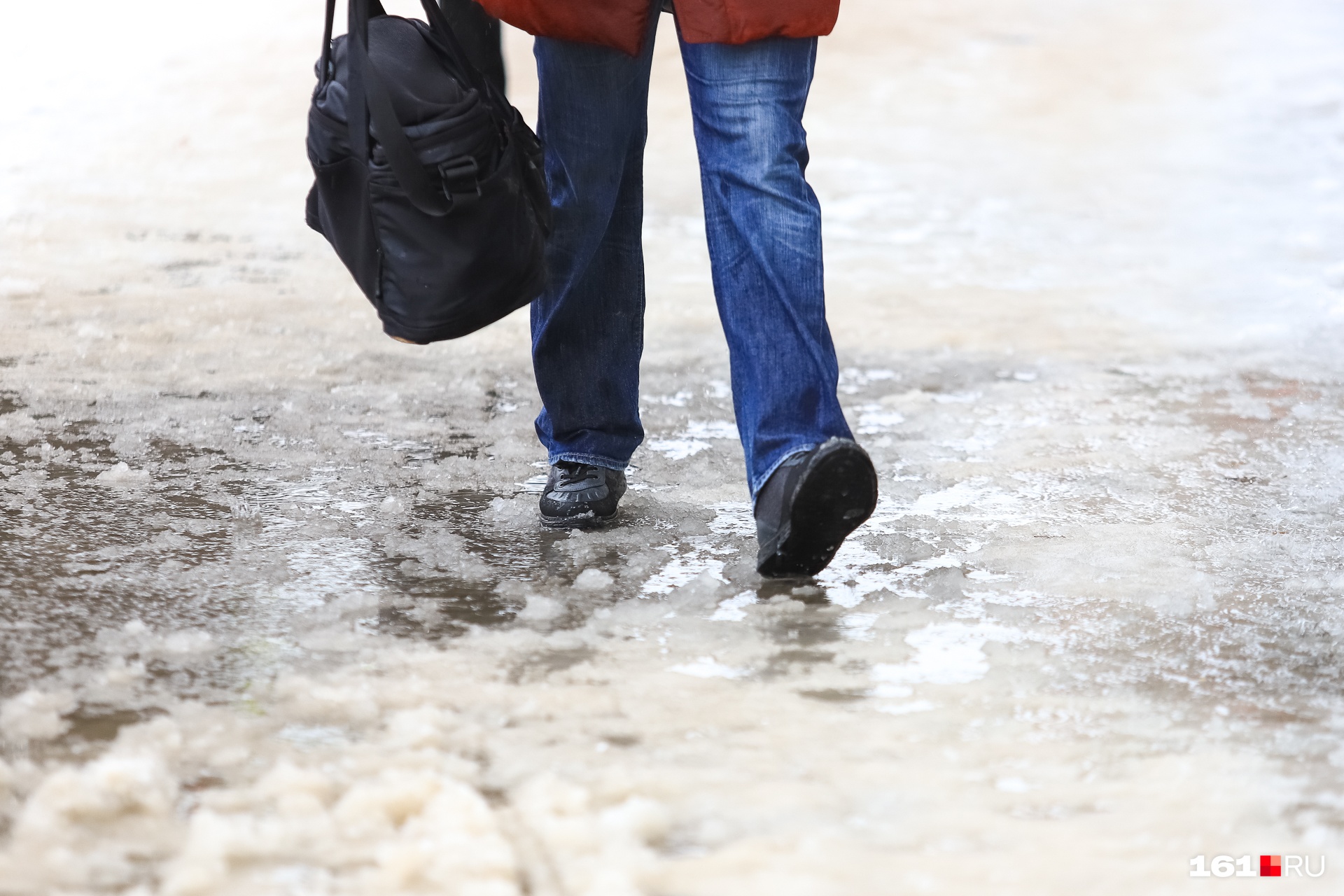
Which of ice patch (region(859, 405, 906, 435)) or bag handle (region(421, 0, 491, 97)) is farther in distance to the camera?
ice patch (region(859, 405, 906, 435))

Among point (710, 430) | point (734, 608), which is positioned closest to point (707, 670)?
point (734, 608)

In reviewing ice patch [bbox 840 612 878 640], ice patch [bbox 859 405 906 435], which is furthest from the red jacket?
ice patch [bbox 859 405 906 435]

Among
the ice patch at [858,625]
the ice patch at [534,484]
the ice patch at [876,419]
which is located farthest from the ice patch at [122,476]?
the ice patch at [876,419]

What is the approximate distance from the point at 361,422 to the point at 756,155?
1086 millimetres

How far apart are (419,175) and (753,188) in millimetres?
413

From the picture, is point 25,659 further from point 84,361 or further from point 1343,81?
point 1343,81

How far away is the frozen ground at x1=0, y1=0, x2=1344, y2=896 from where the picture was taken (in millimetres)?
1228

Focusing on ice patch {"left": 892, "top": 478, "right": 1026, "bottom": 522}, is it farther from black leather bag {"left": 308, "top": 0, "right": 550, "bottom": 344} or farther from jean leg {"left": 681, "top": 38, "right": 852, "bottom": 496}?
black leather bag {"left": 308, "top": 0, "right": 550, "bottom": 344}

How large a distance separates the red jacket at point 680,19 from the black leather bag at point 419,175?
116 mm

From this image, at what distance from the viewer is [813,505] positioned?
1677 millimetres

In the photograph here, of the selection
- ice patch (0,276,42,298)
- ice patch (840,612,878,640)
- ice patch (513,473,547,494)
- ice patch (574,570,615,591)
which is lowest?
ice patch (840,612,878,640)

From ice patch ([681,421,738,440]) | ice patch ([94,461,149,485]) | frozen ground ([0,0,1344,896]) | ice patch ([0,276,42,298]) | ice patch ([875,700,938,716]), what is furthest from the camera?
ice patch ([0,276,42,298])

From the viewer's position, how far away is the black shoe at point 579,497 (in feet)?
6.73

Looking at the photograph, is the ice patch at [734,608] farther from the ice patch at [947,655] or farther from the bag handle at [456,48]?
the bag handle at [456,48]
